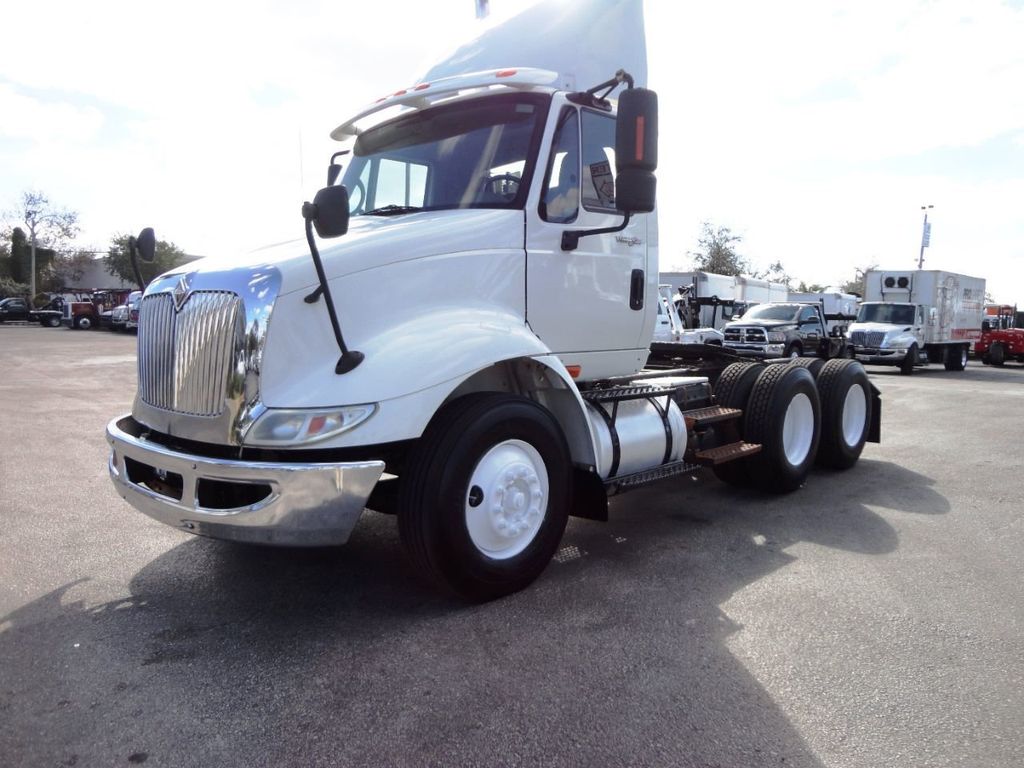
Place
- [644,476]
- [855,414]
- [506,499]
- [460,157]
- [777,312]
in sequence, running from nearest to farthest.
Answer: [506,499] → [460,157] → [644,476] → [855,414] → [777,312]

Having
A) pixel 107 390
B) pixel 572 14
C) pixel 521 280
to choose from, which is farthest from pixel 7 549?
pixel 107 390

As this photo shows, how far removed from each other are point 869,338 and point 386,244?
2165 cm

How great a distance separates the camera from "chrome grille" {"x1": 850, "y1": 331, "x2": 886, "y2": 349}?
72.0 feet

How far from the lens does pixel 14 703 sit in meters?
2.81

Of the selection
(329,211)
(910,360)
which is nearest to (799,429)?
(329,211)

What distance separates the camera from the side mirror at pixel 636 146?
12.0ft

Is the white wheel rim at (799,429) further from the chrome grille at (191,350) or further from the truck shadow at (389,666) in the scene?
the chrome grille at (191,350)

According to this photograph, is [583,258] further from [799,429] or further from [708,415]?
[799,429]

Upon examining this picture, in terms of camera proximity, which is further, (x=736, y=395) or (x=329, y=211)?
(x=736, y=395)

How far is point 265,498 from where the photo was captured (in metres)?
3.17

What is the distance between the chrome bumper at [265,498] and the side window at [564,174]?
1916 millimetres

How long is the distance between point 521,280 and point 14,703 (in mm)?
2977

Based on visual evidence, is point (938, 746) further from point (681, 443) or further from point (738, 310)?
point (738, 310)

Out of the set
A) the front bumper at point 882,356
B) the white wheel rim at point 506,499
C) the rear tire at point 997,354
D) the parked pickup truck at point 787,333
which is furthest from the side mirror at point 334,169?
the rear tire at point 997,354
